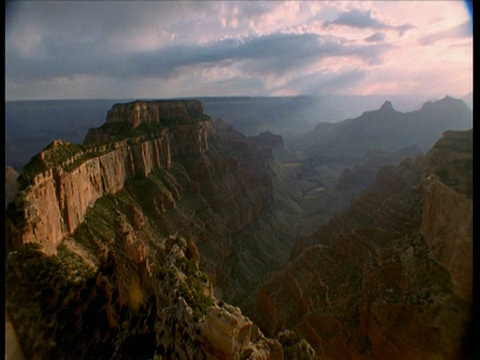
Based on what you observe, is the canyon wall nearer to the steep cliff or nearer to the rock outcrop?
the steep cliff

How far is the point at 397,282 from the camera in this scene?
52.6 feet

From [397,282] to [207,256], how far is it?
1745 cm

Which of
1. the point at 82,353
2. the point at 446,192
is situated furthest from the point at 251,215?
the point at 82,353

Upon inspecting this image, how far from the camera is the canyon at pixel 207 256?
25.9 feet

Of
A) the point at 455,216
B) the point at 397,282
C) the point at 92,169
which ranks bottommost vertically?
the point at 397,282

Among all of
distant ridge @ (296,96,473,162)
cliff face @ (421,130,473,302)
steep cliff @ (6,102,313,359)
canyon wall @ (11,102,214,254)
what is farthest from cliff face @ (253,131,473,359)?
distant ridge @ (296,96,473,162)

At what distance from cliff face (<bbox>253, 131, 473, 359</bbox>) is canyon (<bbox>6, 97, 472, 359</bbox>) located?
88 millimetres

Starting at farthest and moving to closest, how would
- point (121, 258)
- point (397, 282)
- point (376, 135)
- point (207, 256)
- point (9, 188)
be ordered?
point (376, 135) < point (207, 256) < point (397, 282) < point (121, 258) < point (9, 188)

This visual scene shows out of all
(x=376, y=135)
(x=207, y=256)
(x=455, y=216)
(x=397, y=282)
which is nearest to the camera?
(x=455, y=216)

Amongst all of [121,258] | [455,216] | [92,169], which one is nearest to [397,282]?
[455,216]

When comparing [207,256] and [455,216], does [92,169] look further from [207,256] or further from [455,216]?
[455,216]

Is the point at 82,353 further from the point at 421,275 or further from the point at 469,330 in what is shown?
the point at 421,275

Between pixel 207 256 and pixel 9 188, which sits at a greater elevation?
pixel 9 188

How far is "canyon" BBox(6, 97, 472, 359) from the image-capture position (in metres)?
7.88
